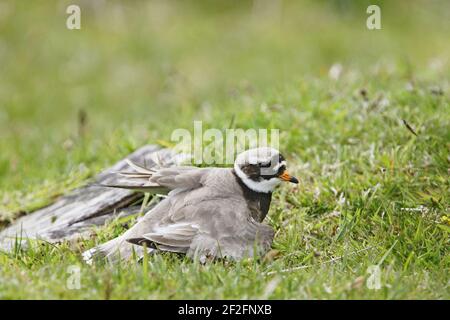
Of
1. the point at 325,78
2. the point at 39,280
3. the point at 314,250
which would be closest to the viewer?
the point at 39,280

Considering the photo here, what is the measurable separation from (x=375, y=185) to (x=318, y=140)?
3.60 feet

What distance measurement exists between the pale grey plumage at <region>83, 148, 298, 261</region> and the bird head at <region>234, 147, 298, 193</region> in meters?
0.08

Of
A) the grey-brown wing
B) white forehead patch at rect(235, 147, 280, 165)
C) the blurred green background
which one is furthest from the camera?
the blurred green background

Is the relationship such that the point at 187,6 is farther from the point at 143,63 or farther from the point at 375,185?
the point at 375,185

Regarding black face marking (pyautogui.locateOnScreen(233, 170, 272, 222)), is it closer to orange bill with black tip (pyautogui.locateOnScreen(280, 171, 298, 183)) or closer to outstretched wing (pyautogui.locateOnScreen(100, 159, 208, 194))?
orange bill with black tip (pyautogui.locateOnScreen(280, 171, 298, 183))

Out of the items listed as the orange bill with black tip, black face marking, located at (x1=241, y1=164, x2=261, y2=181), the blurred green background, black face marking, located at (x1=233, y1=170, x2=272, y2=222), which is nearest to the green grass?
the blurred green background

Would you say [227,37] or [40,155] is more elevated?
[227,37]

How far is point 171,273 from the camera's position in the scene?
4.90 m

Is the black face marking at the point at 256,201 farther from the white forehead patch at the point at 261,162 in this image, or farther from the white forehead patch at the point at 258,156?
the white forehead patch at the point at 258,156

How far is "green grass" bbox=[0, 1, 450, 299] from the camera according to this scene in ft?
16.1

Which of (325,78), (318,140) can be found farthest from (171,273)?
(325,78)

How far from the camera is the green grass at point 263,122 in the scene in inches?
193

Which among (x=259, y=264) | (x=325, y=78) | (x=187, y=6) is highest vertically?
(x=187, y=6)

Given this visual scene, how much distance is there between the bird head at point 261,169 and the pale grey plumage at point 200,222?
8cm
